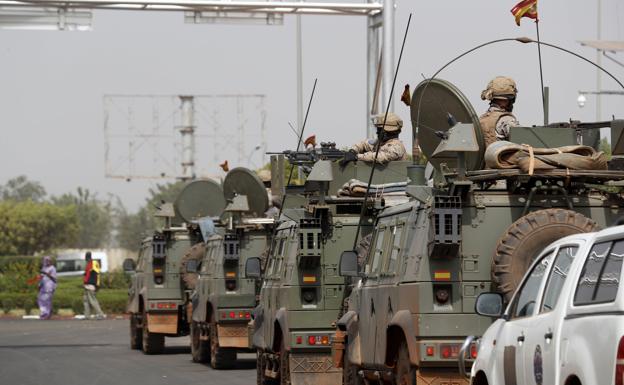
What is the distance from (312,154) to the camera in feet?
66.6

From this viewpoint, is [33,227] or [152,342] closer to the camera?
[152,342]

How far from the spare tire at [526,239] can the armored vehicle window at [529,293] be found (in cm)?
180

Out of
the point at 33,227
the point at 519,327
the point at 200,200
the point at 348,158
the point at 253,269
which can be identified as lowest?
the point at 519,327

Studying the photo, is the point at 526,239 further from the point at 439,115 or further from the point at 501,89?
the point at 501,89

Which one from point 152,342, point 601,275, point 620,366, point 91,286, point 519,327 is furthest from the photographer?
point 91,286

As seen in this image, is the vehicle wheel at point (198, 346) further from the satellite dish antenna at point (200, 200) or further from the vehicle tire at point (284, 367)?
the vehicle tire at point (284, 367)

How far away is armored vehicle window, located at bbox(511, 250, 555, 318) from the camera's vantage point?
934 centimetres

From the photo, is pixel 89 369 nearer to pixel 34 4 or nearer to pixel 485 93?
pixel 34 4

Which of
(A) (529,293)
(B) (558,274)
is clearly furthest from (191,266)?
(B) (558,274)

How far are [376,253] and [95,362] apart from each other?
40.5 ft

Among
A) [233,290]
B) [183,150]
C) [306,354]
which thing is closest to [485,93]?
[306,354]

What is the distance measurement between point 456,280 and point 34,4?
54.0 feet

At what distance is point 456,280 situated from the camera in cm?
1190

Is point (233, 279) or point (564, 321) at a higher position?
point (233, 279)
